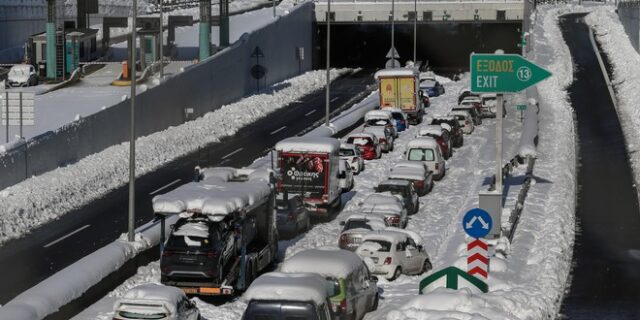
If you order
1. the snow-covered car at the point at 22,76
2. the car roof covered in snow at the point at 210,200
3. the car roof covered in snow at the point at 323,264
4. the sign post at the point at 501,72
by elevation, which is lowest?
the car roof covered in snow at the point at 323,264

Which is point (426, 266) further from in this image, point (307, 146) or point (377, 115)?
point (377, 115)

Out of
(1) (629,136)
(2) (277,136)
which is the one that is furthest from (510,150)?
(2) (277,136)

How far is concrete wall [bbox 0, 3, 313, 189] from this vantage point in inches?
2040

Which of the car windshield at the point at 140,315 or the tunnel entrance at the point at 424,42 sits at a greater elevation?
the tunnel entrance at the point at 424,42

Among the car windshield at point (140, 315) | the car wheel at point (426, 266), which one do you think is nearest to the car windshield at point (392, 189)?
the car wheel at point (426, 266)

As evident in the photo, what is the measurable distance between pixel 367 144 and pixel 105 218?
1713cm

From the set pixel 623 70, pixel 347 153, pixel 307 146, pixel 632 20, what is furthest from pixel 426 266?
pixel 632 20

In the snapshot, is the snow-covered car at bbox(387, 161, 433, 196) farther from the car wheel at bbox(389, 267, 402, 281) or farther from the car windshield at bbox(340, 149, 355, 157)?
the car wheel at bbox(389, 267, 402, 281)

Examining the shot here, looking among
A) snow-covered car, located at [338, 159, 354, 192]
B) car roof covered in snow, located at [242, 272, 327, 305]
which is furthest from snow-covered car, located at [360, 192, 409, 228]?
car roof covered in snow, located at [242, 272, 327, 305]

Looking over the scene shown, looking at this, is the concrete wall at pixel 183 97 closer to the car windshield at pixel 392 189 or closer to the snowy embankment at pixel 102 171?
the snowy embankment at pixel 102 171

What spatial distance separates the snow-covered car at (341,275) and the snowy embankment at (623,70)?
26731mm

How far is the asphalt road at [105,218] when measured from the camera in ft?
124

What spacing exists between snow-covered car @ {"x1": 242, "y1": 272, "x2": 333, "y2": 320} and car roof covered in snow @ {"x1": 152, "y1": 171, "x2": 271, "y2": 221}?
6.33 meters

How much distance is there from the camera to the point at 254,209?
35219 millimetres
